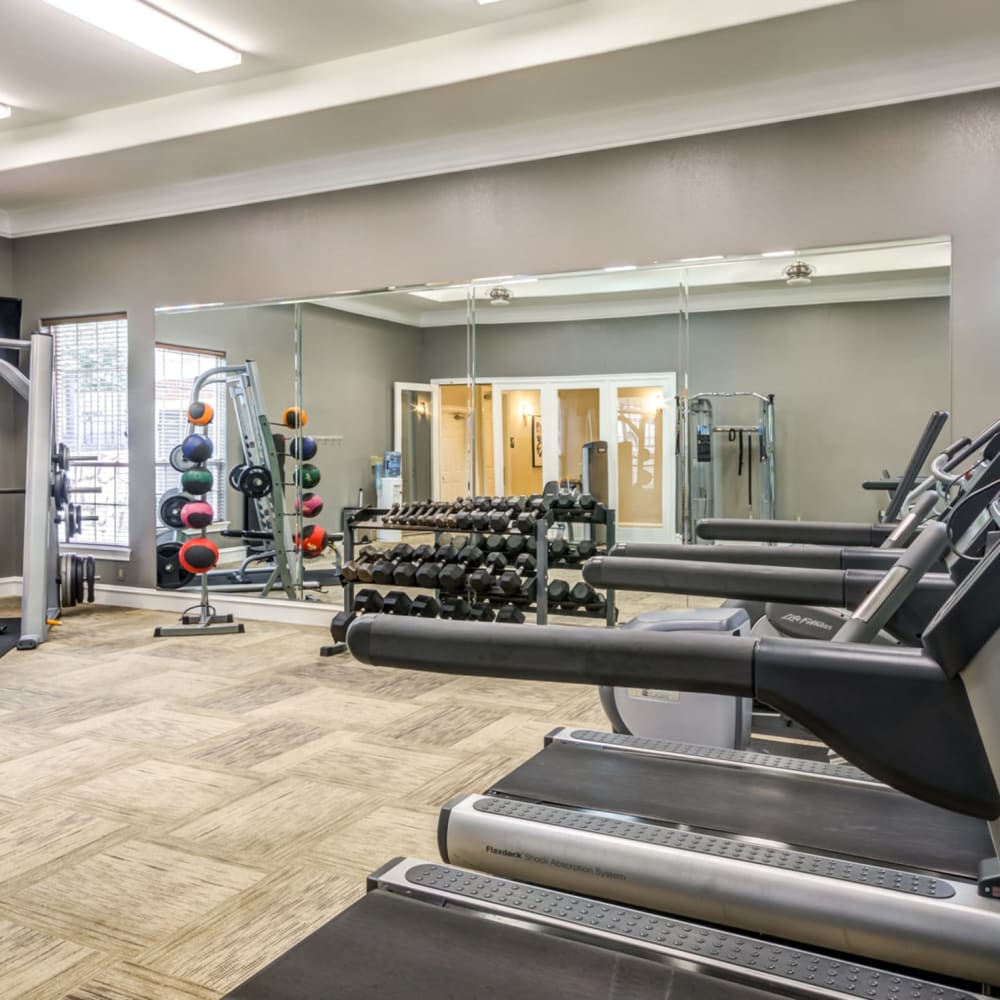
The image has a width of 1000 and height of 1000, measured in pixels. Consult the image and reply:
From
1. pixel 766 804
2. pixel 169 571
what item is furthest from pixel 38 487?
pixel 766 804

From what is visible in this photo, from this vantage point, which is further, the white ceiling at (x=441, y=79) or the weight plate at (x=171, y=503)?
the weight plate at (x=171, y=503)

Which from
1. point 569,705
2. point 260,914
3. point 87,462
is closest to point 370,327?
point 87,462

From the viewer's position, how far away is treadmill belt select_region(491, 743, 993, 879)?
149 centimetres

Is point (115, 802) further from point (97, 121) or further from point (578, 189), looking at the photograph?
point (97, 121)

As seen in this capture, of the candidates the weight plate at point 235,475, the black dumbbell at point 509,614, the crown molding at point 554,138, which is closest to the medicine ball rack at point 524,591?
the black dumbbell at point 509,614

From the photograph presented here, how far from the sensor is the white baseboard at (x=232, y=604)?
219 inches

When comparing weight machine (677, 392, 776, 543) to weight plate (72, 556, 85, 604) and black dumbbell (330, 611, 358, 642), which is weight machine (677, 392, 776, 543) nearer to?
black dumbbell (330, 611, 358, 642)

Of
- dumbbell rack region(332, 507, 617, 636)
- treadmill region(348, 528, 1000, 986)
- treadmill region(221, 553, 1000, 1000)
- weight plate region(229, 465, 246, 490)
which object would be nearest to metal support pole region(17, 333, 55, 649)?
weight plate region(229, 465, 246, 490)

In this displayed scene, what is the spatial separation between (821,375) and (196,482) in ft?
11.7

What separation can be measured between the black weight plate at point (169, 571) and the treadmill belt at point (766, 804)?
471 cm

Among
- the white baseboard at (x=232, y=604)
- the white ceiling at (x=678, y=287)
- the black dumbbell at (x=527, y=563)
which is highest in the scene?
the white ceiling at (x=678, y=287)

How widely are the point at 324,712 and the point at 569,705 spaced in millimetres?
1033

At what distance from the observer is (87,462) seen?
6.09 m

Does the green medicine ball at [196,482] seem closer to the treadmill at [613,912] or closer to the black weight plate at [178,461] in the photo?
the black weight plate at [178,461]
